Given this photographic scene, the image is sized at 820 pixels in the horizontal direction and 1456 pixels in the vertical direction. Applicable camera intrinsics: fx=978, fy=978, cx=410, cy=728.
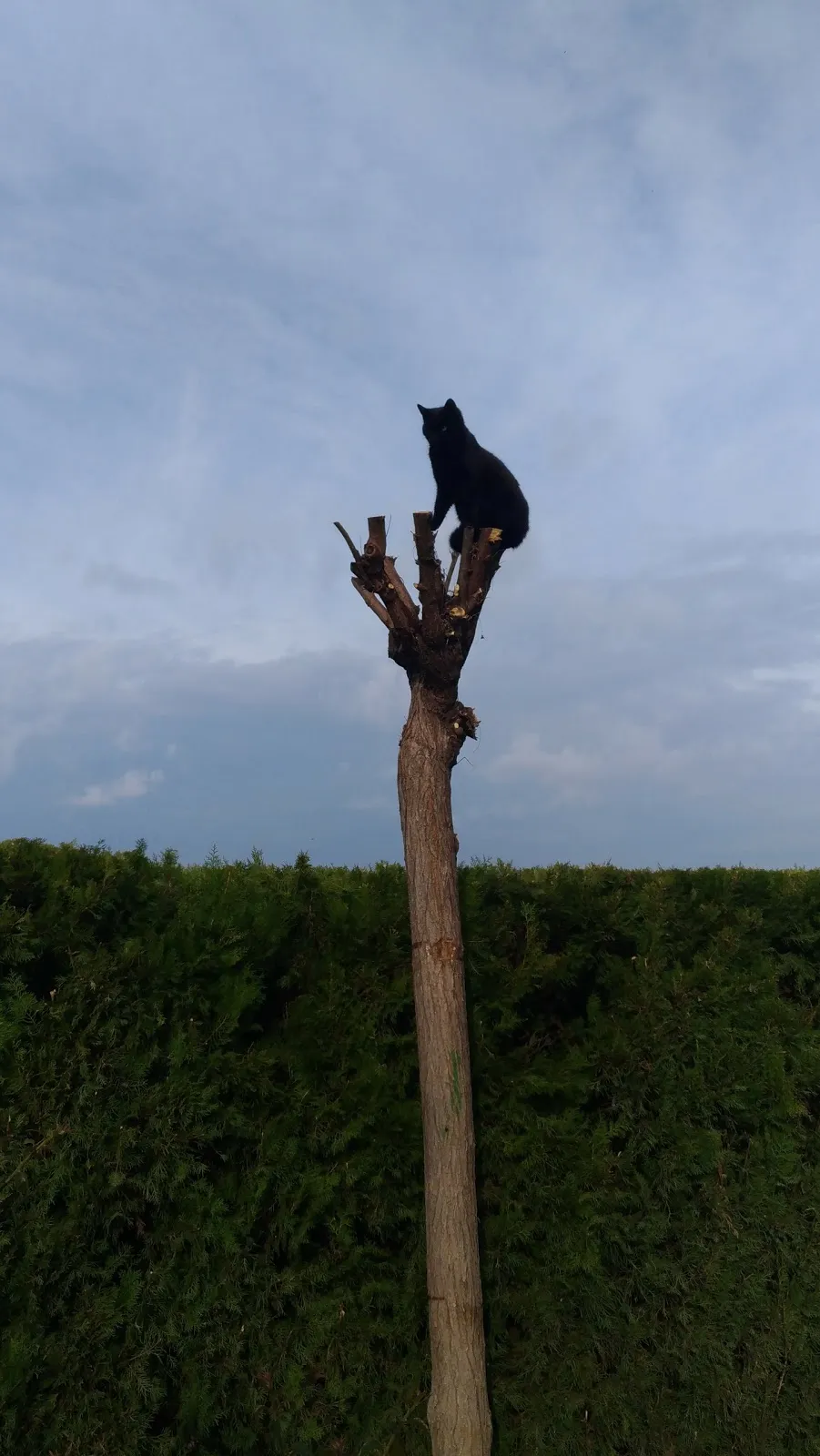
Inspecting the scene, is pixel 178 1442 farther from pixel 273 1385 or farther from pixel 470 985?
pixel 470 985

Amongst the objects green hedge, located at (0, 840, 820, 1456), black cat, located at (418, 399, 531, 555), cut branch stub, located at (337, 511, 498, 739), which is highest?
black cat, located at (418, 399, 531, 555)

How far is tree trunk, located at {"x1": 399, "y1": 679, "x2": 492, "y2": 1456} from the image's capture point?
449 centimetres

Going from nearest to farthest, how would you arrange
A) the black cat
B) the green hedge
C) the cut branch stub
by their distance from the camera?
the green hedge → the cut branch stub → the black cat

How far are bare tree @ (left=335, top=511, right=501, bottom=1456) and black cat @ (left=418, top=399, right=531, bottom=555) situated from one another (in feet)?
6.03

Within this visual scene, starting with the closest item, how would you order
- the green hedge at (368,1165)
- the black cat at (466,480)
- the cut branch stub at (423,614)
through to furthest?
the green hedge at (368,1165) → the cut branch stub at (423,614) → the black cat at (466,480)

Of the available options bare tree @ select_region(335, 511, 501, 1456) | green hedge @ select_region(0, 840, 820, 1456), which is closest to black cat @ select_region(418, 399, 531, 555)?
bare tree @ select_region(335, 511, 501, 1456)

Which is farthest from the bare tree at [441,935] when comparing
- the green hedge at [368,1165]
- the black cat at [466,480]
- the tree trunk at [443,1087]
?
the black cat at [466,480]

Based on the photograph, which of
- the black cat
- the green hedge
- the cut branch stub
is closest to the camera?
the green hedge

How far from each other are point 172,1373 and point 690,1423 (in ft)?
9.58

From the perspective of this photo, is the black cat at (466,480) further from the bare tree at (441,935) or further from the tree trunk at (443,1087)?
the tree trunk at (443,1087)

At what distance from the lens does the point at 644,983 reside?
223 inches

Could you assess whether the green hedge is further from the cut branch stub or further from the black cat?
the black cat

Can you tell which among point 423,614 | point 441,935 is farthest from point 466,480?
point 441,935

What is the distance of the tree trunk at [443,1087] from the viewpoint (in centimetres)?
449
